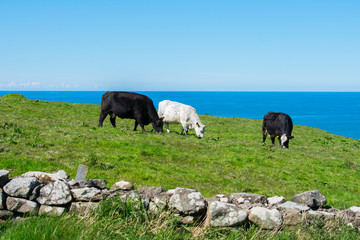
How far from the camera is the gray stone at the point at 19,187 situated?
7.17 metres

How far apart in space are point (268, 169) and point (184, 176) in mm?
5665

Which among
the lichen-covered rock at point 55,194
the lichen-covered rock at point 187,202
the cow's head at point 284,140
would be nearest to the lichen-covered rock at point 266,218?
the lichen-covered rock at point 187,202

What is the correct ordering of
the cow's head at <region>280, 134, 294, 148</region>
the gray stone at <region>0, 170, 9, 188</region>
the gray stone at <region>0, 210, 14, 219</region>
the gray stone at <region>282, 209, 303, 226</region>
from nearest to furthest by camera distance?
the gray stone at <region>0, 210, 14, 219</region>
the gray stone at <region>0, 170, 9, 188</region>
the gray stone at <region>282, 209, 303, 226</region>
the cow's head at <region>280, 134, 294, 148</region>

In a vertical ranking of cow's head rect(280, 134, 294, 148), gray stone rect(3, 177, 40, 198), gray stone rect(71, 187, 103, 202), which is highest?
gray stone rect(3, 177, 40, 198)

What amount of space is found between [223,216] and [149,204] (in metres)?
1.77

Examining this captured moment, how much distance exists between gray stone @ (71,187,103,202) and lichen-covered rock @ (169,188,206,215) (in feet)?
5.66

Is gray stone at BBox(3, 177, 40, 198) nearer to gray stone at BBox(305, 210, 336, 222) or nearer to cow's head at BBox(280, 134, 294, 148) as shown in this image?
gray stone at BBox(305, 210, 336, 222)

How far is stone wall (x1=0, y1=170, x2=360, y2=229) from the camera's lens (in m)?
7.23

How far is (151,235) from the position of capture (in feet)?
22.6

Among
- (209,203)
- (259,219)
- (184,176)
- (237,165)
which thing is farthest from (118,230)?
(237,165)

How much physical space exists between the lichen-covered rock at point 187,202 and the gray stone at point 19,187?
3.20 meters

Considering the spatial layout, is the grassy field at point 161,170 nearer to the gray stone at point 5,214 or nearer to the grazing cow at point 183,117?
the gray stone at point 5,214

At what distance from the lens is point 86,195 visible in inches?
297

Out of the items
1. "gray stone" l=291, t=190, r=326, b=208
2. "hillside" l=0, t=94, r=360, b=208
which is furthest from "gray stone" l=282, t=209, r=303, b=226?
"hillside" l=0, t=94, r=360, b=208
